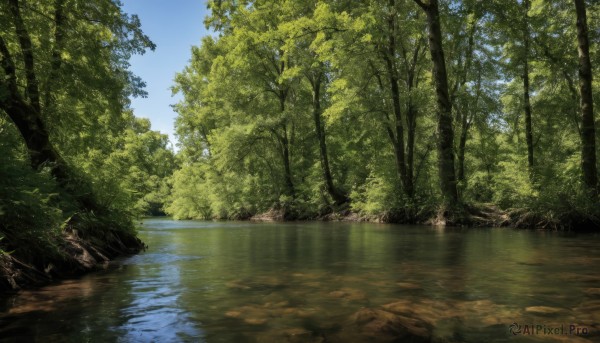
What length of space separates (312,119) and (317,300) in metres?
26.7

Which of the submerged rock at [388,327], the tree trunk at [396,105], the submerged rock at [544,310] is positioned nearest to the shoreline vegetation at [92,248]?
the submerged rock at [388,327]

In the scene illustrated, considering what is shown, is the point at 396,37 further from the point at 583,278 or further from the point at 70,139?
the point at 583,278

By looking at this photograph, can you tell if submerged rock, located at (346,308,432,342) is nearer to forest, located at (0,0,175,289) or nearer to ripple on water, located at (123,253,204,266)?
forest, located at (0,0,175,289)

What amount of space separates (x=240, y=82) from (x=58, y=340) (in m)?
29.0

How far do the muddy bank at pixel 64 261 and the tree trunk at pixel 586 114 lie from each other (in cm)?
1359

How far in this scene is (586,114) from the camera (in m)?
13.9

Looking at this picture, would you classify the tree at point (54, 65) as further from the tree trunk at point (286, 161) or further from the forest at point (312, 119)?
the tree trunk at point (286, 161)

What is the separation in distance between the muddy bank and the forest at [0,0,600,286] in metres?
0.04

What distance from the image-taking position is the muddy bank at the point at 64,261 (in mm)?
5520

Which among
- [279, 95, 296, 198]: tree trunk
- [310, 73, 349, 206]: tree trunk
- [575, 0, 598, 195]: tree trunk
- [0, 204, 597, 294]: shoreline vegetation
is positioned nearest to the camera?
[0, 204, 597, 294]: shoreline vegetation

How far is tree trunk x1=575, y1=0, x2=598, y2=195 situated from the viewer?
13.7 metres

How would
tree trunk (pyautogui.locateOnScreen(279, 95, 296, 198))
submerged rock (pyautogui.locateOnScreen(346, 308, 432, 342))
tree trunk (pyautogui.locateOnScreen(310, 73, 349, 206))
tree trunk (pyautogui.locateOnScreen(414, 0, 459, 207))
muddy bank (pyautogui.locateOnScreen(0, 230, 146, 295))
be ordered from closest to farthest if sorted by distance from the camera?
submerged rock (pyautogui.locateOnScreen(346, 308, 432, 342)) → muddy bank (pyautogui.locateOnScreen(0, 230, 146, 295)) → tree trunk (pyautogui.locateOnScreen(414, 0, 459, 207)) → tree trunk (pyautogui.locateOnScreen(310, 73, 349, 206)) → tree trunk (pyautogui.locateOnScreen(279, 95, 296, 198))

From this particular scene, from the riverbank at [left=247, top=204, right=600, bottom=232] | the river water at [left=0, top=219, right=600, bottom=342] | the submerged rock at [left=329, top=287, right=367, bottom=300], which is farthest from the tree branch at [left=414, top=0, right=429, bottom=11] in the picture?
the submerged rock at [left=329, top=287, right=367, bottom=300]

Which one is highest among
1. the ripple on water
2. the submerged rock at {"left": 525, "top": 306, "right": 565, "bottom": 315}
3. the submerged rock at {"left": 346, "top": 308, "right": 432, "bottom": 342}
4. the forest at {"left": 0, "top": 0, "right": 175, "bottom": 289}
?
the forest at {"left": 0, "top": 0, "right": 175, "bottom": 289}
